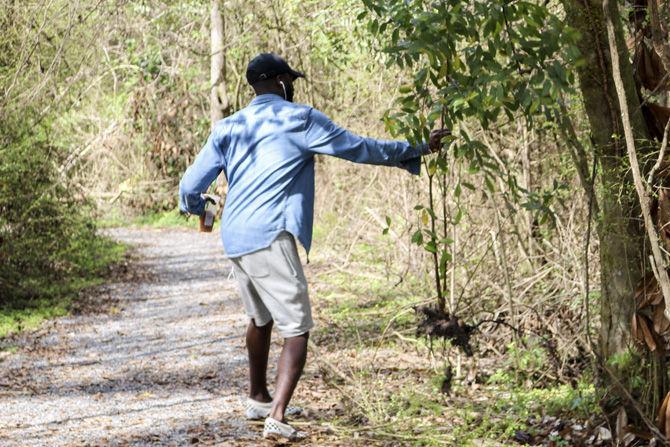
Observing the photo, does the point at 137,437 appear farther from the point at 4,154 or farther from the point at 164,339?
A: the point at 4,154

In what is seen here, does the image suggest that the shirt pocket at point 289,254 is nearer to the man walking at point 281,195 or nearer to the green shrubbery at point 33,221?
the man walking at point 281,195

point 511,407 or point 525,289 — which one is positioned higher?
point 525,289

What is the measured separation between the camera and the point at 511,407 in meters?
6.91

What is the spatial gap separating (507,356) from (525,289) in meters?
0.61

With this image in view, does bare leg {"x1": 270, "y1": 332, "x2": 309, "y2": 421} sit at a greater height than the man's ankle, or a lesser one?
greater

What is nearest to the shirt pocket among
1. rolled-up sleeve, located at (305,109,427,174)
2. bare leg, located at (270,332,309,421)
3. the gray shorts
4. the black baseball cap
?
the gray shorts

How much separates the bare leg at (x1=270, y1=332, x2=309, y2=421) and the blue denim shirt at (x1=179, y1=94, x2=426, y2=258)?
1.80 ft

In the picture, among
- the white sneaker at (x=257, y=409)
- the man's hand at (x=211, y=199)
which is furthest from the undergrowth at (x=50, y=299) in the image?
the man's hand at (x=211, y=199)

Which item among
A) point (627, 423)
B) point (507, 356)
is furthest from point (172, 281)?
point (627, 423)

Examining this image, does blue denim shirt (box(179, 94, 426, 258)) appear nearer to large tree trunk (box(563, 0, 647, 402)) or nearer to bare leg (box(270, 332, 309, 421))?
bare leg (box(270, 332, 309, 421))

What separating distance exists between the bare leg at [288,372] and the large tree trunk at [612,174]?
5.42ft

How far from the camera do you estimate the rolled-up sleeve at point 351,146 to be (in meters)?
6.03

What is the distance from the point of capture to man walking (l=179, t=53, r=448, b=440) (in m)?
6.05

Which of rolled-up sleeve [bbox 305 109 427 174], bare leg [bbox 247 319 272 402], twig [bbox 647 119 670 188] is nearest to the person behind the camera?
twig [bbox 647 119 670 188]
